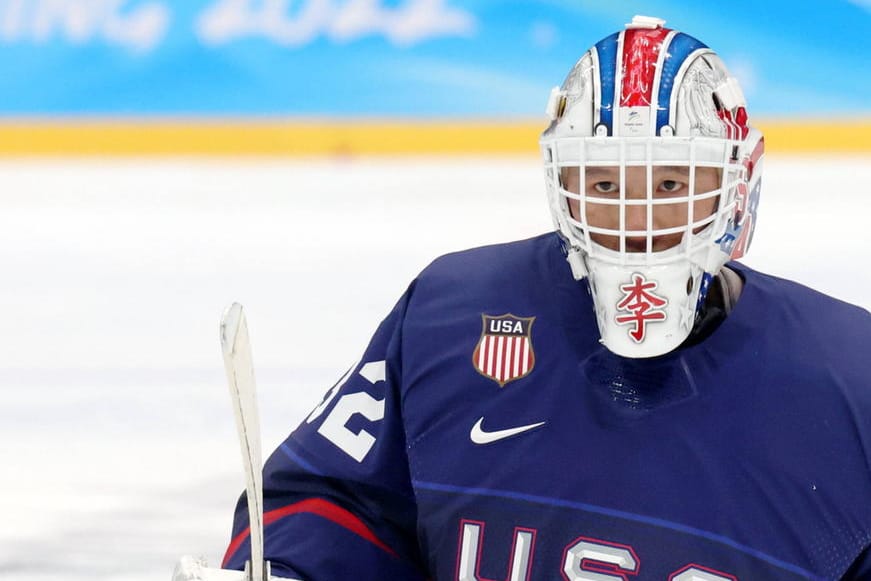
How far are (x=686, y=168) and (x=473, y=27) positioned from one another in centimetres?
733

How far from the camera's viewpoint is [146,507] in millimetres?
2613

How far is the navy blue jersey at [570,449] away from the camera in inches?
57.8

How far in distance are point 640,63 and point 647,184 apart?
15 cm

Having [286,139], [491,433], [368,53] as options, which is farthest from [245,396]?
[286,139]

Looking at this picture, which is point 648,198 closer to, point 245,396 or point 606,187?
point 606,187

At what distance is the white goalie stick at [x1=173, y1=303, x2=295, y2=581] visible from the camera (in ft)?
3.90

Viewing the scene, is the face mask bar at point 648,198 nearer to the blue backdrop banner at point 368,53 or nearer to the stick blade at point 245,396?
the stick blade at point 245,396

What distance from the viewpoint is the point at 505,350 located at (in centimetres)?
160

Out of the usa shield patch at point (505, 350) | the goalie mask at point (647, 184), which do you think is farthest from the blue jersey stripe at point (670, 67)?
the usa shield patch at point (505, 350)

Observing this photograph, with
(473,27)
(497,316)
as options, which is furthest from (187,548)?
(473,27)

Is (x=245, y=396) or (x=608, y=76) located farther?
(x=608, y=76)

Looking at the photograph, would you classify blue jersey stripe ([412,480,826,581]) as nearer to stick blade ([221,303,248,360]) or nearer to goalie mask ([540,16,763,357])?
goalie mask ([540,16,763,357])

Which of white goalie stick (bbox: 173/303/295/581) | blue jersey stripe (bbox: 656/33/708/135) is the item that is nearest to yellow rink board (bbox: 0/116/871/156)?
blue jersey stripe (bbox: 656/33/708/135)

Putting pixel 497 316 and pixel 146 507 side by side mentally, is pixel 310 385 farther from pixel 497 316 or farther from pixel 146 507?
pixel 497 316
